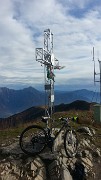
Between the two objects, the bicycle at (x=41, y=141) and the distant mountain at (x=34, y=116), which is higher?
the bicycle at (x=41, y=141)

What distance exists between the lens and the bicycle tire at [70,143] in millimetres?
13962

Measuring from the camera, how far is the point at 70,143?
14312 millimetres

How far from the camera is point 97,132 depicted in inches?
738

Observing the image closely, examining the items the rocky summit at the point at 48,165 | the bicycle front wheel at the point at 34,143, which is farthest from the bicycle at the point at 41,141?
the rocky summit at the point at 48,165

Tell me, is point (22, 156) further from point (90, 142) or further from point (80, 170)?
point (90, 142)

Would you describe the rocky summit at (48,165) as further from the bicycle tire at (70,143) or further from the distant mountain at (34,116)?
the distant mountain at (34,116)

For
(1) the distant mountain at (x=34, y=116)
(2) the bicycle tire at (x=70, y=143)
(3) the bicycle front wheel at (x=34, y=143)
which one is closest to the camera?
(3) the bicycle front wheel at (x=34, y=143)

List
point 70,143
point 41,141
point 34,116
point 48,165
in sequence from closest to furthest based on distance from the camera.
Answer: point 48,165, point 41,141, point 70,143, point 34,116

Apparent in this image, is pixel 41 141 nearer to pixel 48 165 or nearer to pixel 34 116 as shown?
pixel 48 165

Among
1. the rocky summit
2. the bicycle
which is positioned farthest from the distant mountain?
the bicycle

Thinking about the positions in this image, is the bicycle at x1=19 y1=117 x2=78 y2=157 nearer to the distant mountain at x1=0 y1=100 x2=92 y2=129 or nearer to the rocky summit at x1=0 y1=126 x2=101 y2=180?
the rocky summit at x1=0 y1=126 x2=101 y2=180

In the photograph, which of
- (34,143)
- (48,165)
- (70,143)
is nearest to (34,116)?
(70,143)

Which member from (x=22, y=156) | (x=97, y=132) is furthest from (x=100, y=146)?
(x=22, y=156)

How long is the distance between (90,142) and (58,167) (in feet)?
12.9
